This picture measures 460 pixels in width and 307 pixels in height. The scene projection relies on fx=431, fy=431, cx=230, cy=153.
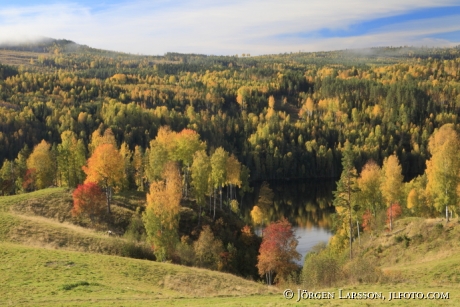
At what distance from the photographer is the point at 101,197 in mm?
75875

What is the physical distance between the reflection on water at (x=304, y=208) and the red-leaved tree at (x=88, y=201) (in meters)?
40.3

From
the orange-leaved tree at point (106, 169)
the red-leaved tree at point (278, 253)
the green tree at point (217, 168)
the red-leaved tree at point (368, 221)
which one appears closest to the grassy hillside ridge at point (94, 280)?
the red-leaved tree at point (278, 253)

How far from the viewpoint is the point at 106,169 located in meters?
78.5

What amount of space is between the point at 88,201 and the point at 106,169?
7518 mm

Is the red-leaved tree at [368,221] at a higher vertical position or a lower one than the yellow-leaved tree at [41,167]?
lower

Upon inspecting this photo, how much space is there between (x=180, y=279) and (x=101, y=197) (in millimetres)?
36625

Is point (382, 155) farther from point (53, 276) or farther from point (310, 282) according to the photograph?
point (53, 276)

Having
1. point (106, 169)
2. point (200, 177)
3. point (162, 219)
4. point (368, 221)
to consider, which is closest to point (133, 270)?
point (162, 219)

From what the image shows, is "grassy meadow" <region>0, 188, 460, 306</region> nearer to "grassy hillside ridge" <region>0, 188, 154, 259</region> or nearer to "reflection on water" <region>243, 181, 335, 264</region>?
"grassy hillside ridge" <region>0, 188, 154, 259</region>

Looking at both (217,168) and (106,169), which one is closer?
(106,169)

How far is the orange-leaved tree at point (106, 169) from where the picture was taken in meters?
78.4

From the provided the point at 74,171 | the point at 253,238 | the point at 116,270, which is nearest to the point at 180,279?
the point at 116,270

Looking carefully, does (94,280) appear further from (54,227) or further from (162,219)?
(54,227)

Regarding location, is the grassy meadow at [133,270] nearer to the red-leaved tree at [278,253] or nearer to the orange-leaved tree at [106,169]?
the orange-leaved tree at [106,169]
